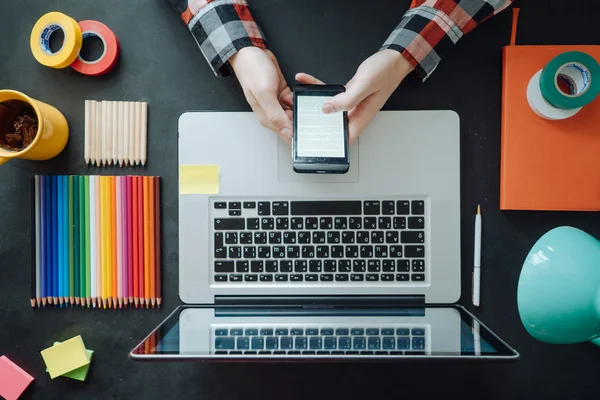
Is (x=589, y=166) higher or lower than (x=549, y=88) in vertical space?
lower

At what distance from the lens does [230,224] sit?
0.71 metres

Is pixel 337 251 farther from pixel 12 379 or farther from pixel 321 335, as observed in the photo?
pixel 12 379

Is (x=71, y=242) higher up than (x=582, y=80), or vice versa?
(x=582, y=80)

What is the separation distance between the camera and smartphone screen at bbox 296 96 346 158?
0.62m

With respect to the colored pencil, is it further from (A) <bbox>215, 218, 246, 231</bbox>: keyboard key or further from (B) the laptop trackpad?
(B) the laptop trackpad

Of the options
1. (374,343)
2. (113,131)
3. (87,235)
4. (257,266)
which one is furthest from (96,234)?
(374,343)

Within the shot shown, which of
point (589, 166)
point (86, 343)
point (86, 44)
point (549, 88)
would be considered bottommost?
point (86, 343)

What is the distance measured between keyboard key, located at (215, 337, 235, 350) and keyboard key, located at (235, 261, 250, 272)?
13 cm

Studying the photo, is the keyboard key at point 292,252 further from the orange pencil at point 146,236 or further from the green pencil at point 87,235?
the green pencil at point 87,235

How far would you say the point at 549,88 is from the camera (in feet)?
2.11

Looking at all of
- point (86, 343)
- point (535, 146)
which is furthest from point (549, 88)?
point (86, 343)

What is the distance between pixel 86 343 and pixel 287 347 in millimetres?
403

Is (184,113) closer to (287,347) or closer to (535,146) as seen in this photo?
(287,347)

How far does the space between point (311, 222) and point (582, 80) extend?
0.49 m
